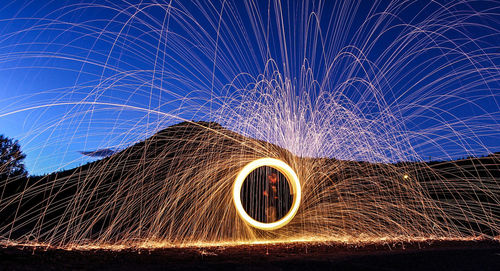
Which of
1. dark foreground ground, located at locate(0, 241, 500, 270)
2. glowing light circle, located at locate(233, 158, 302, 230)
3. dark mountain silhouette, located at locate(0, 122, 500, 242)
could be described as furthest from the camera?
dark mountain silhouette, located at locate(0, 122, 500, 242)

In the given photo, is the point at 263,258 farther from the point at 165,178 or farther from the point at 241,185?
the point at 165,178

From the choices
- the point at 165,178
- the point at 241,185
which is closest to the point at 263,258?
the point at 241,185

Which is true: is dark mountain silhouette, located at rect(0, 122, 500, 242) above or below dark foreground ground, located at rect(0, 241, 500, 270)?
above

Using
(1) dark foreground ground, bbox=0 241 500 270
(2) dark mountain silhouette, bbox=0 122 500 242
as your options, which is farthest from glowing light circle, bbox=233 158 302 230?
(2) dark mountain silhouette, bbox=0 122 500 242

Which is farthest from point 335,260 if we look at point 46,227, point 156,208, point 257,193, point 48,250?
point 46,227

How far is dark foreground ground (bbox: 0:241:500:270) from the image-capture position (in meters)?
4.34

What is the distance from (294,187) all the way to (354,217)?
16.4ft

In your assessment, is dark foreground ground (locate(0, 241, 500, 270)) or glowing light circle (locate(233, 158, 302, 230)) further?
glowing light circle (locate(233, 158, 302, 230))

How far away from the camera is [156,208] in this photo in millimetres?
15211

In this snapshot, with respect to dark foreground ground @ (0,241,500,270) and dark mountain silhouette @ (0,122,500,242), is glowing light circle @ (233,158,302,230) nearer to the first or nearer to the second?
dark foreground ground @ (0,241,500,270)

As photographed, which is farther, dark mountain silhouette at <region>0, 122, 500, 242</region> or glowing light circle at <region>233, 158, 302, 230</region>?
dark mountain silhouette at <region>0, 122, 500, 242</region>

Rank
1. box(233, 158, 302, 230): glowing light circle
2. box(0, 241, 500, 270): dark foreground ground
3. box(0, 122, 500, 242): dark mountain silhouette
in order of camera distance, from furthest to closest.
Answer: box(0, 122, 500, 242): dark mountain silhouette, box(233, 158, 302, 230): glowing light circle, box(0, 241, 500, 270): dark foreground ground

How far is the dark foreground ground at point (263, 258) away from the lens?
4.34 m

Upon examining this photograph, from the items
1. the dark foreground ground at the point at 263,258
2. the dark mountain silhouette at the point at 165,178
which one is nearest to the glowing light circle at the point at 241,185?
the dark foreground ground at the point at 263,258
